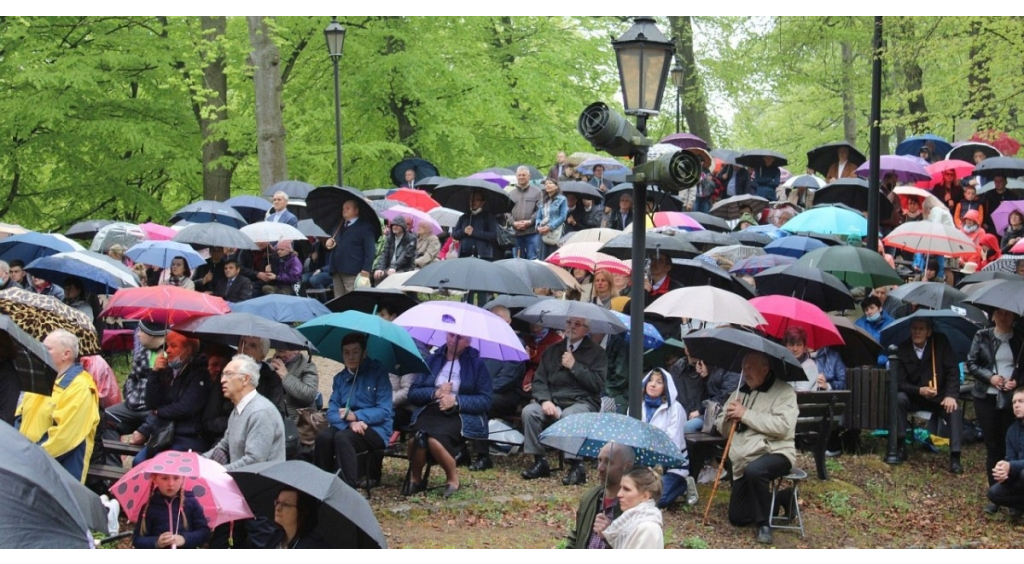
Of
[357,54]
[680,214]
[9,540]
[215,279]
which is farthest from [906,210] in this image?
[9,540]

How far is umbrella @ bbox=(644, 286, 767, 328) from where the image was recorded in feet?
37.6

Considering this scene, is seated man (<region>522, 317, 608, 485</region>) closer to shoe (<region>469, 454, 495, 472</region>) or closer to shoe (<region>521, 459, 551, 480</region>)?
shoe (<region>521, 459, 551, 480</region>)

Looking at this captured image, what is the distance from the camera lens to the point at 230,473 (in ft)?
26.7

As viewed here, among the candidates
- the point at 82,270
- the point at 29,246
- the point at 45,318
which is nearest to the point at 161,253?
the point at 82,270

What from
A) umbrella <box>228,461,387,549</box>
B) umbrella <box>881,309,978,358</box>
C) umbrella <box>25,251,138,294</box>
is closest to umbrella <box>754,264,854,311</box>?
umbrella <box>881,309,978,358</box>

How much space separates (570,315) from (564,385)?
0.77m

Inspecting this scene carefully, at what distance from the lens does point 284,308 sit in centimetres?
1256

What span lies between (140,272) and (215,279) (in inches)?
49.0

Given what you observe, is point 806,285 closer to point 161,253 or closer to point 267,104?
point 161,253

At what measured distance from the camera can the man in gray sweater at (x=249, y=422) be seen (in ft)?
31.2

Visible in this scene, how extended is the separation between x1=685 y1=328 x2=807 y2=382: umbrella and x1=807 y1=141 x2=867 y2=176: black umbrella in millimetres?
13168

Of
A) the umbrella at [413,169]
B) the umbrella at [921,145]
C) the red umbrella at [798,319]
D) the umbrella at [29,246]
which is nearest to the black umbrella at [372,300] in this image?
the red umbrella at [798,319]

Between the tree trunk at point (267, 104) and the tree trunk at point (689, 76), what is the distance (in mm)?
11936

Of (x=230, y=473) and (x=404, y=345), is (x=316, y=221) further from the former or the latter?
(x=230, y=473)
